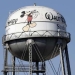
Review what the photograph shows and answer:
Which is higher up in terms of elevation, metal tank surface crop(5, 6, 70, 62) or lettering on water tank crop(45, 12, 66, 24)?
lettering on water tank crop(45, 12, 66, 24)

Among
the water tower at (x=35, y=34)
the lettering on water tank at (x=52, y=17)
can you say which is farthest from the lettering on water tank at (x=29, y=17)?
the lettering on water tank at (x=52, y=17)

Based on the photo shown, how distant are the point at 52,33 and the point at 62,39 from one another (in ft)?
5.05

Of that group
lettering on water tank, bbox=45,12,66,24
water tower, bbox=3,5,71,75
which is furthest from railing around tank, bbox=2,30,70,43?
lettering on water tank, bbox=45,12,66,24

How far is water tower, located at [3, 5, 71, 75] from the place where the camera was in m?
39.2

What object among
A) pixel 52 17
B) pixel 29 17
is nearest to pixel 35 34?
pixel 29 17

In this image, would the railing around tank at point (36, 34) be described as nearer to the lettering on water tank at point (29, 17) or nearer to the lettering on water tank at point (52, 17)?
the lettering on water tank at point (29, 17)

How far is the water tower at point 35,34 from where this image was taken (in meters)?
39.2

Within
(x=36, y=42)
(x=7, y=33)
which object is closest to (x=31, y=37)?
(x=36, y=42)

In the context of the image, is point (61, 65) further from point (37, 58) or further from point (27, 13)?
point (27, 13)

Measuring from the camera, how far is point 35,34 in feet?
128

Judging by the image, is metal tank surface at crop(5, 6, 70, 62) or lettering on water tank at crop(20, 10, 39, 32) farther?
lettering on water tank at crop(20, 10, 39, 32)

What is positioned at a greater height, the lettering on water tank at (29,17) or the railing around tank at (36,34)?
the lettering on water tank at (29,17)

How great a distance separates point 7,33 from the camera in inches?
1613

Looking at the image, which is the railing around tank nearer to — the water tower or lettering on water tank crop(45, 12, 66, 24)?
the water tower
